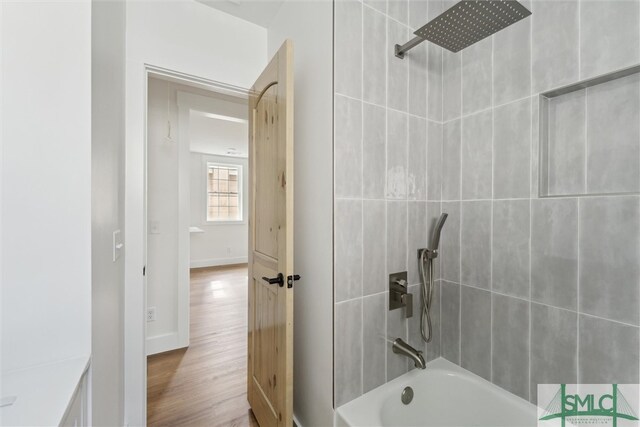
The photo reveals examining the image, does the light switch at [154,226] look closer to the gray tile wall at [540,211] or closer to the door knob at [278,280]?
the door knob at [278,280]

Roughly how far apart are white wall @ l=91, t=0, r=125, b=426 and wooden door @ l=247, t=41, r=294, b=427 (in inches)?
27.0

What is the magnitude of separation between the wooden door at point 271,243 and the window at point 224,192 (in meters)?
4.90

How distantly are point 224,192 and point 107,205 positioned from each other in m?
5.71

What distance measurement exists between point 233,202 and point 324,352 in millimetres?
5907

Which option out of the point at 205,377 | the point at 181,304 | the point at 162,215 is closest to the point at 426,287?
the point at 205,377

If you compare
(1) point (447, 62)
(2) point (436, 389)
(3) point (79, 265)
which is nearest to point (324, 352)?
(2) point (436, 389)

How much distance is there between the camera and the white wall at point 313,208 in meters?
1.35

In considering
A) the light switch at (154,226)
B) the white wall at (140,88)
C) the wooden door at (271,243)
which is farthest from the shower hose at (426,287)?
the light switch at (154,226)

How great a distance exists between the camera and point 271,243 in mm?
1536

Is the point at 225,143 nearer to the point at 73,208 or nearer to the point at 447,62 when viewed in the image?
the point at 447,62

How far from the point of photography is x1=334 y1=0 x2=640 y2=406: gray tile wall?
1103 millimetres

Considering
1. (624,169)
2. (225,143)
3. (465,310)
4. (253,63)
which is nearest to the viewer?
(624,169)

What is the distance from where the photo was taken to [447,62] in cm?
165

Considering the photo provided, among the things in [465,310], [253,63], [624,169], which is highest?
[253,63]
